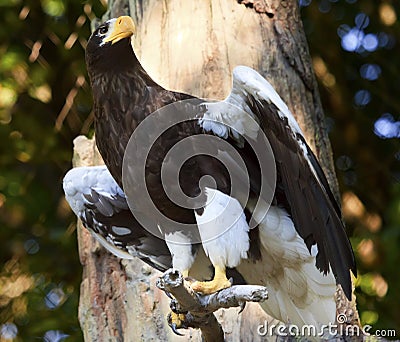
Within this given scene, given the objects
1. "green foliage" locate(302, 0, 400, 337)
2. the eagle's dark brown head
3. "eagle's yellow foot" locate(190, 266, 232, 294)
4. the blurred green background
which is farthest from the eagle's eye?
"green foliage" locate(302, 0, 400, 337)

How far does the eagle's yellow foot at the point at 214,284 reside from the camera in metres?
2.84

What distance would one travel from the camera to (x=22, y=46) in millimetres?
4977

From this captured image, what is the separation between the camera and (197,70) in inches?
142

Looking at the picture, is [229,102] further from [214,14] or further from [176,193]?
[214,14]

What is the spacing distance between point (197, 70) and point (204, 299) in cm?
120

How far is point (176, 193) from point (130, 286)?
0.71 metres

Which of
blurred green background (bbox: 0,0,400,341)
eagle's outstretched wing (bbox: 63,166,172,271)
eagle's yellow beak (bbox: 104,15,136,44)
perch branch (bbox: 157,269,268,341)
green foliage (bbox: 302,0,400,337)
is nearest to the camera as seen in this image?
perch branch (bbox: 157,269,268,341)

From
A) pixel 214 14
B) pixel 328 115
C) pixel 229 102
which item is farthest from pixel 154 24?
pixel 328 115

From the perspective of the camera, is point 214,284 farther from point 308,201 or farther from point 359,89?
point 359,89

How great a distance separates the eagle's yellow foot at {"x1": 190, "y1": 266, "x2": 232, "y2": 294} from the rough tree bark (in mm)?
576

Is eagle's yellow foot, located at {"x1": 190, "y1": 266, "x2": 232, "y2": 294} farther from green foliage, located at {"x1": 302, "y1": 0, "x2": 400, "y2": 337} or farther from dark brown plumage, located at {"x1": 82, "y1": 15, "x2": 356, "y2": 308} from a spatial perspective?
green foliage, located at {"x1": 302, "y1": 0, "x2": 400, "y2": 337}

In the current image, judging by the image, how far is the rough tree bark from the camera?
11.7 feet

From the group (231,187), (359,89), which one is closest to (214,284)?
(231,187)

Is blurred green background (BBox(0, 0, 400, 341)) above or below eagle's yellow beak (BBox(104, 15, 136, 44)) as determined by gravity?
below
